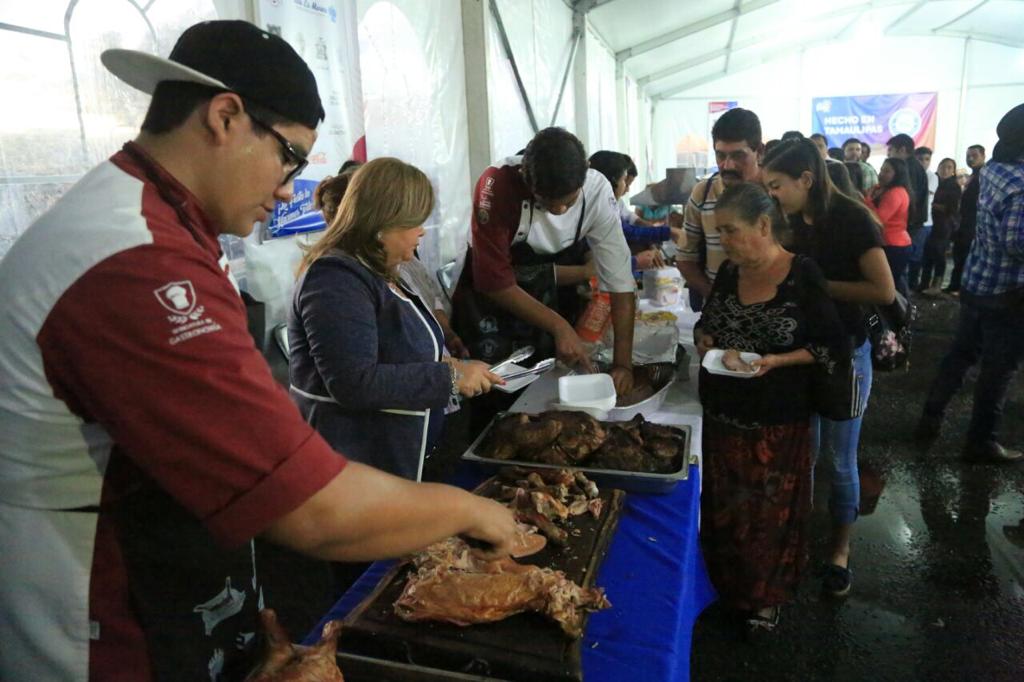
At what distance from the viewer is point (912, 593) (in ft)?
8.73

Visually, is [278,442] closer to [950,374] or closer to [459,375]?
[459,375]

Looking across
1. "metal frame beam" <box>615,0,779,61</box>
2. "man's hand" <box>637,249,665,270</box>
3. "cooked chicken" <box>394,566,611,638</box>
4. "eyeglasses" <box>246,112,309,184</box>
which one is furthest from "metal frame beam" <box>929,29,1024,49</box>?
"eyeglasses" <box>246,112,309,184</box>

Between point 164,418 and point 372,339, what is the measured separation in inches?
35.2

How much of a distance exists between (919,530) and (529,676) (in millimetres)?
2880

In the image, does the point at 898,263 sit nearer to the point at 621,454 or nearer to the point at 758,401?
the point at 758,401

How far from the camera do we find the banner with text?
14844 millimetres

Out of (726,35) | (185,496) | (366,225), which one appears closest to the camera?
(185,496)

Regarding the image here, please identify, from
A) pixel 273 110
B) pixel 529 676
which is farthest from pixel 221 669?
pixel 273 110

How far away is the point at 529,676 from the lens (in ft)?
3.10

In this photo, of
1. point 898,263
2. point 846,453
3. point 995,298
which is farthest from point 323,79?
point 898,263

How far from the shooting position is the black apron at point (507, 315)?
2.61m

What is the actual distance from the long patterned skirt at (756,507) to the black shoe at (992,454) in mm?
2091

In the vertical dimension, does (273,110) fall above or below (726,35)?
below

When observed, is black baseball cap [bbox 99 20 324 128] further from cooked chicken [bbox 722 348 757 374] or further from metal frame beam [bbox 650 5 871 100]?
metal frame beam [bbox 650 5 871 100]
